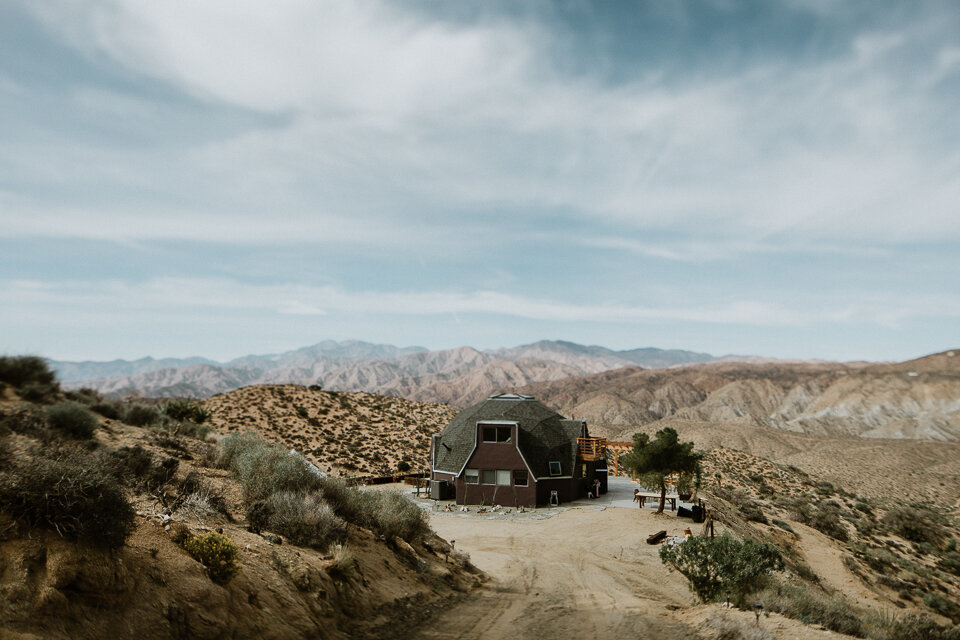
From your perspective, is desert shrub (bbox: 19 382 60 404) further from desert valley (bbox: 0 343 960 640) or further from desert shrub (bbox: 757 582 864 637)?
desert shrub (bbox: 757 582 864 637)

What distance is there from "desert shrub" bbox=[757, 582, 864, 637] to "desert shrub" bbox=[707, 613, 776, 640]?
1.82m

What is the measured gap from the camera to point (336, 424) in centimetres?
5966

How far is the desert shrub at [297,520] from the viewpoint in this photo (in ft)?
37.6

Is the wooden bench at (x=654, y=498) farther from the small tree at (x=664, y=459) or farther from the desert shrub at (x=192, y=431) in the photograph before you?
the desert shrub at (x=192, y=431)

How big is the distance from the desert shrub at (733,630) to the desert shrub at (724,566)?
6.72 feet

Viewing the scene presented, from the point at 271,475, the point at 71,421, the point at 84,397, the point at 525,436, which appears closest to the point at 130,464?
the point at 271,475

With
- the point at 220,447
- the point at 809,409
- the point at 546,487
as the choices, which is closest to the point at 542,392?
the point at 809,409

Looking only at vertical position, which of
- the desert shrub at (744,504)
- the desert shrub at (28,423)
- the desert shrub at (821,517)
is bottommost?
the desert shrub at (821,517)

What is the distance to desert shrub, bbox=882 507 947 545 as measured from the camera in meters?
36.0

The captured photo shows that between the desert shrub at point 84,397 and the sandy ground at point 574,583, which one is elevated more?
the desert shrub at point 84,397

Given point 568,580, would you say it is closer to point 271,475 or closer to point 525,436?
point 271,475

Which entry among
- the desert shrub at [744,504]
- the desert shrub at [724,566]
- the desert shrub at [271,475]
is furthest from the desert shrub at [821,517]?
the desert shrub at [271,475]

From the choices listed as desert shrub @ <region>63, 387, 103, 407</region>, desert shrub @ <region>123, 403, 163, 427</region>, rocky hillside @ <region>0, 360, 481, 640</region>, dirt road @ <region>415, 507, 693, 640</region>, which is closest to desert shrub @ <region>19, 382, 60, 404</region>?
desert shrub @ <region>63, 387, 103, 407</region>

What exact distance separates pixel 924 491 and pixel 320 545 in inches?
2820
